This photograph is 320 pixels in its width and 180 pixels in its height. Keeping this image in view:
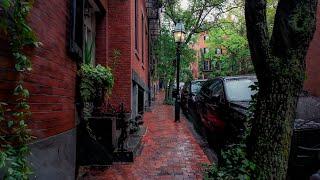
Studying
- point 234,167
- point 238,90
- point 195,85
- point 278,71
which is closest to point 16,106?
point 278,71

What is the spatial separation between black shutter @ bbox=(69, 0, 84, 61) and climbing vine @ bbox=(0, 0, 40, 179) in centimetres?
219

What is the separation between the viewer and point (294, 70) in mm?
4660

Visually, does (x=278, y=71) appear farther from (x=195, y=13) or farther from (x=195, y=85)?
(x=195, y=13)

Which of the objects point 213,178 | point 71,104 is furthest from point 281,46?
point 71,104

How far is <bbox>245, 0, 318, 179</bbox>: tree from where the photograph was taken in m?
4.60

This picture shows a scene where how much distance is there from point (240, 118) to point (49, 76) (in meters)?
5.12

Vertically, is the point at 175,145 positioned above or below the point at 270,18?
below

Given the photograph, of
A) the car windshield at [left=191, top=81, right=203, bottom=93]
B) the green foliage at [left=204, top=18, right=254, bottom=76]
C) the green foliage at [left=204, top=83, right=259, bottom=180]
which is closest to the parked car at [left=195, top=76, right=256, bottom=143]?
the green foliage at [left=204, top=83, right=259, bottom=180]

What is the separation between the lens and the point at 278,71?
4691 millimetres

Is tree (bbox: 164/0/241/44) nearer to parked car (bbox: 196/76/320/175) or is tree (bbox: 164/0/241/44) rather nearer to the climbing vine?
parked car (bbox: 196/76/320/175)

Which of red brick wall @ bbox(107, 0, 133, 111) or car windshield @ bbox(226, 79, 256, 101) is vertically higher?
red brick wall @ bbox(107, 0, 133, 111)

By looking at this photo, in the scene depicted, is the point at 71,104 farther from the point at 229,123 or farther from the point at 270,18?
the point at 270,18

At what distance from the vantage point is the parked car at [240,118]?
7383 mm

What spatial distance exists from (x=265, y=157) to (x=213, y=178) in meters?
1.10
